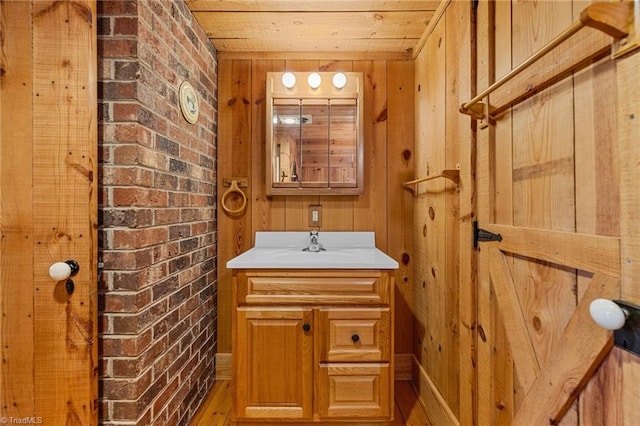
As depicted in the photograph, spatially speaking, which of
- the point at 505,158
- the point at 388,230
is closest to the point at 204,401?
the point at 388,230

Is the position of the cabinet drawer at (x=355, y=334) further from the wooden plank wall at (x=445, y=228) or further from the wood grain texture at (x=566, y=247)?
the wood grain texture at (x=566, y=247)

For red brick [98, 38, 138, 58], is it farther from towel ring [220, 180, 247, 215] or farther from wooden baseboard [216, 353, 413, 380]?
wooden baseboard [216, 353, 413, 380]

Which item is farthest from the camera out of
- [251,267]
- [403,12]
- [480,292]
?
[403,12]

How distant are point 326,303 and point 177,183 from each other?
92 cm

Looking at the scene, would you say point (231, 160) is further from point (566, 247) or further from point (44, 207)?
point (566, 247)

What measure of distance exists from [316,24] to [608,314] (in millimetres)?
1798

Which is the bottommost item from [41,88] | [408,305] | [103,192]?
[408,305]

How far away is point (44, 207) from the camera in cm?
107

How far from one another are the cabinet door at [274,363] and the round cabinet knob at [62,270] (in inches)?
26.4

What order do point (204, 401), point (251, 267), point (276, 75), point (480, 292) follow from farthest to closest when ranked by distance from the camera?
point (276, 75) < point (204, 401) < point (251, 267) < point (480, 292)

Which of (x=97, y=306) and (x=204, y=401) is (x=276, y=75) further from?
(x=204, y=401)

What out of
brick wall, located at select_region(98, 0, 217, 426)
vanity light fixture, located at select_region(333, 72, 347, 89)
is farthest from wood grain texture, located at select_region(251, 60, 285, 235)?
brick wall, located at select_region(98, 0, 217, 426)

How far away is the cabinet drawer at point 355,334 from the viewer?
4.70ft

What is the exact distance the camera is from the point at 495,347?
1.04 metres
